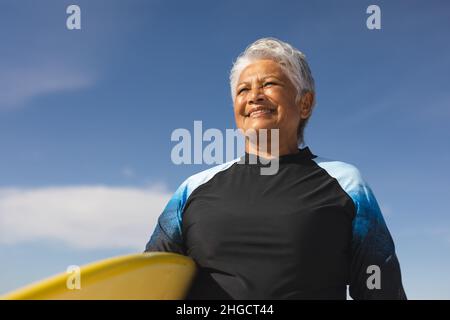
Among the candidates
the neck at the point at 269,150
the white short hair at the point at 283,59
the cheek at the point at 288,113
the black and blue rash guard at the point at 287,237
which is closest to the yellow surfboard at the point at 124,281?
the black and blue rash guard at the point at 287,237

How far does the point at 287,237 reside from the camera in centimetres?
313

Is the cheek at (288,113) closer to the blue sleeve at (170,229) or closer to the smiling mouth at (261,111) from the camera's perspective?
the smiling mouth at (261,111)

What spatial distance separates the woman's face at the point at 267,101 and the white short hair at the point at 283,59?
42mm

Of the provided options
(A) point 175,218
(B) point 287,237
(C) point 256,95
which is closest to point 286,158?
(C) point 256,95

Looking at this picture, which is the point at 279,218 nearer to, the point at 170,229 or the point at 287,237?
the point at 287,237

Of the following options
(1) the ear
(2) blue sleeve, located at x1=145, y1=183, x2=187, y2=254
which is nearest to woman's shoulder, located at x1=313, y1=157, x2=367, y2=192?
(1) the ear

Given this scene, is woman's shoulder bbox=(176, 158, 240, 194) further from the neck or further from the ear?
the ear

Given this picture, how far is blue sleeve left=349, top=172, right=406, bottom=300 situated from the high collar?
0.45 m

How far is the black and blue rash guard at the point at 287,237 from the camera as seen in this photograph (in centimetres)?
310

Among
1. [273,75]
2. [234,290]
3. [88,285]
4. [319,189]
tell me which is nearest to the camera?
[88,285]

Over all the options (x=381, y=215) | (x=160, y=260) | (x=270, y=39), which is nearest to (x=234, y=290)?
(x=160, y=260)

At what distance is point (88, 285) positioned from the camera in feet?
9.29
